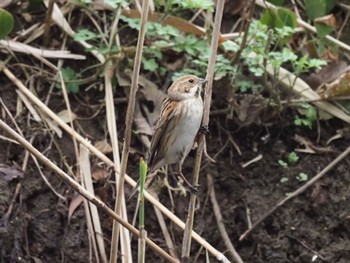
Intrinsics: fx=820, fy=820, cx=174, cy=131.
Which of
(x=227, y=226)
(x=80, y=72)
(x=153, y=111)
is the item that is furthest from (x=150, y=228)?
(x=80, y=72)

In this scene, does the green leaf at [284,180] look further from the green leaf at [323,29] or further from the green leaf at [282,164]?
the green leaf at [323,29]

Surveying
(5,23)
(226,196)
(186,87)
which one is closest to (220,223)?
(226,196)

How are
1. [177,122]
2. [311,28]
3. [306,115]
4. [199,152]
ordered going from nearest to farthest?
1. [199,152]
2. [177,122]
3. [306,115]
4. [311,28]

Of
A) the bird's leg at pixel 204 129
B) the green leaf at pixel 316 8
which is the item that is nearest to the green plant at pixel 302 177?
the green leaf at pixel 316 8

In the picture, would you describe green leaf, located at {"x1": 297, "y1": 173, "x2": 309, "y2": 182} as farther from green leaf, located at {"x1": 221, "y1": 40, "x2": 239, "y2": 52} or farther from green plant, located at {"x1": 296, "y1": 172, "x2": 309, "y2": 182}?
green leaf, located at {"x1": 221, "y1": 40, "x2": 239, "y2": 52}

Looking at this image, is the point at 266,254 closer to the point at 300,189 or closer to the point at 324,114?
the point at 300,189

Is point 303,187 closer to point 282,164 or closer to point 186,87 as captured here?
point 282,164

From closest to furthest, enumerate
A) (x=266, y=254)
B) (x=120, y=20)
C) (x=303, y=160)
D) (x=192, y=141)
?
(x=192, y=141) < (x=266, y=254) < (x=303, y=160) < (x=120, y=20)
